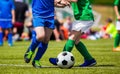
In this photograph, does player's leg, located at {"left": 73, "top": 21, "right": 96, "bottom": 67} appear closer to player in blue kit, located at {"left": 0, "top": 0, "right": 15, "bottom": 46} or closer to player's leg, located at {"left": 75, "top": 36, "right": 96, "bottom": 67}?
player's leg, located at {"left": 75, "top": 36, "right": 96, "bottom": 67}

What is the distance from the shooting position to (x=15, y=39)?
27.4 metres

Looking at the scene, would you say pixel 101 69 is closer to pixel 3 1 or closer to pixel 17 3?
pixel 3 1

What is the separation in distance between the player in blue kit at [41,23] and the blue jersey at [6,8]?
10.6 m

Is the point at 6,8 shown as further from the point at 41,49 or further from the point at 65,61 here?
the point at 65,61

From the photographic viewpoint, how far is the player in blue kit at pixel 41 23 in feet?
37.2

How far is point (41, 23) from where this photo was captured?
11.4 metres

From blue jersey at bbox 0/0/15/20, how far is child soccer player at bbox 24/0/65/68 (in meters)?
10.6

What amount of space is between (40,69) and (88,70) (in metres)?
1.00

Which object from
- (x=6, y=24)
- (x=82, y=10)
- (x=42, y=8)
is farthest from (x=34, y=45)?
(x=6, y=24)

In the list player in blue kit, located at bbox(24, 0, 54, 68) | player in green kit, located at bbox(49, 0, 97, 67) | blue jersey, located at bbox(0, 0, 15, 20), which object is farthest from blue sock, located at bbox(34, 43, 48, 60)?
blue jersey, located at bbox(0, 0, 15, 20)

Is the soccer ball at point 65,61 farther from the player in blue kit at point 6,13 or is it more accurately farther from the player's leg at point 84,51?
the player in blue kit at point 6,13

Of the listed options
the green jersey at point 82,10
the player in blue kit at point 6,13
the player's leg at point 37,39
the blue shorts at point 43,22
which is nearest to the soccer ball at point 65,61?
the player's leg at point 37,39

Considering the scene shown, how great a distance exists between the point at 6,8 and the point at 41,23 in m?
10.8

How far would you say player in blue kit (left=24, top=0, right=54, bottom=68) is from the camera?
447 inches
